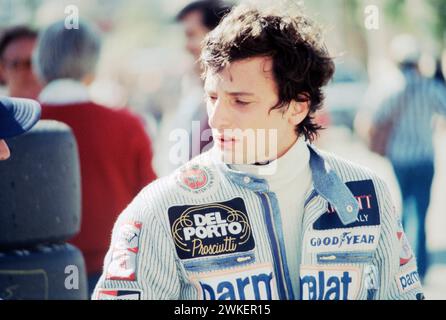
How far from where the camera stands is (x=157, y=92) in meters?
10.7

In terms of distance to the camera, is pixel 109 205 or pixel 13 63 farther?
pixel 13 63

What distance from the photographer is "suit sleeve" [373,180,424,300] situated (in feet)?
8.04

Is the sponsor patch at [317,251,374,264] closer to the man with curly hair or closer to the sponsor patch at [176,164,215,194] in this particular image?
the man with curly hair

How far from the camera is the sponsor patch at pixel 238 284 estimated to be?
233 centimetres

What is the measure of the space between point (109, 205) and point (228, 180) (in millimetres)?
1770

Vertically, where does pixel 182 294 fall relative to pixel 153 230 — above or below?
below

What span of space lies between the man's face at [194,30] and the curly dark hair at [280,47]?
192 cm

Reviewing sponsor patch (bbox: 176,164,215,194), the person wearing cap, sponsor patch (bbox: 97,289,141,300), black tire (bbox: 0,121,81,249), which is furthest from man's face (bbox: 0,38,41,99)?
sponsor patch (bbox: 97,289,141,300)

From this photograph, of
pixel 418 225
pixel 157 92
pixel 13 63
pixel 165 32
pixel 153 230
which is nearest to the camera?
pixel 153 230

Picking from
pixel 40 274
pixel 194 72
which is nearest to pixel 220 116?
pixel 40 274

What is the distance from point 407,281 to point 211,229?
54cm

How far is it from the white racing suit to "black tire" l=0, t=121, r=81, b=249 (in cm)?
84

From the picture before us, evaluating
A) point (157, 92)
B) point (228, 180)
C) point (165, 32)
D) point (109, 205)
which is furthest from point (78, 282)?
point (165, 32)
